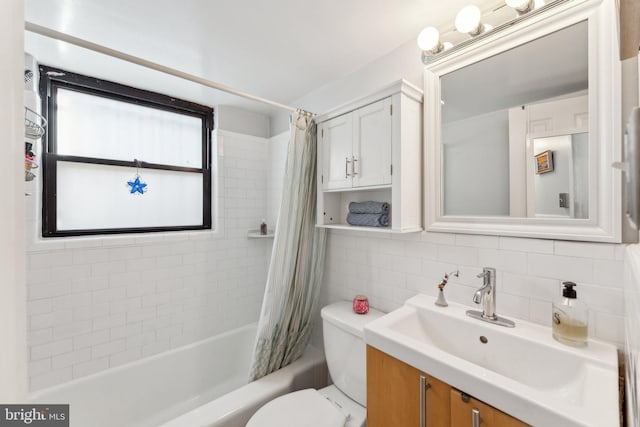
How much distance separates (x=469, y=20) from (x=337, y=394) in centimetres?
193

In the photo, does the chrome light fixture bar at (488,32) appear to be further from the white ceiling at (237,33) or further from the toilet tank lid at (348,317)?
the toilet tank lid at (348,317)

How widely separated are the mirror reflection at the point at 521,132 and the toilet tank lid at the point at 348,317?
2.36 ft

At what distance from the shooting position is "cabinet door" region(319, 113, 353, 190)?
4.99 ft

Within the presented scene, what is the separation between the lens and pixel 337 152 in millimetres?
1590

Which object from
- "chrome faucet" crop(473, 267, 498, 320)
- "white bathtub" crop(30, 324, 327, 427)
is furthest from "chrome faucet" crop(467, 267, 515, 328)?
"white bathtub" crop(30, 324, 327, 427)

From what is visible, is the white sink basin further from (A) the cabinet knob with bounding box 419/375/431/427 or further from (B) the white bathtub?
(B) the white bathtub

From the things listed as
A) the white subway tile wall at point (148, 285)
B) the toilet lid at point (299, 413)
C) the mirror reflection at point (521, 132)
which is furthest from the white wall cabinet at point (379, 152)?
the white subway tile wall at point (148, 285)

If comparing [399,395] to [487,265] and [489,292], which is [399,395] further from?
[487,265]

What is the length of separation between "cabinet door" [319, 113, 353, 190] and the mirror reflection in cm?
50

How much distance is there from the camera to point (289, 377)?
1.57m

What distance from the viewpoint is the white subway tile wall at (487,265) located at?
2.97 ft

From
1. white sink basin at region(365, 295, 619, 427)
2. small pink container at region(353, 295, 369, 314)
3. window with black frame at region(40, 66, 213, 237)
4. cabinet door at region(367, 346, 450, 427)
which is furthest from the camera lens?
window with black frame at region(40, 66, 213, 237)

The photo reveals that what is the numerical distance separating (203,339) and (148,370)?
402 mm

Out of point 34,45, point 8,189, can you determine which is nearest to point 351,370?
point 8,189
